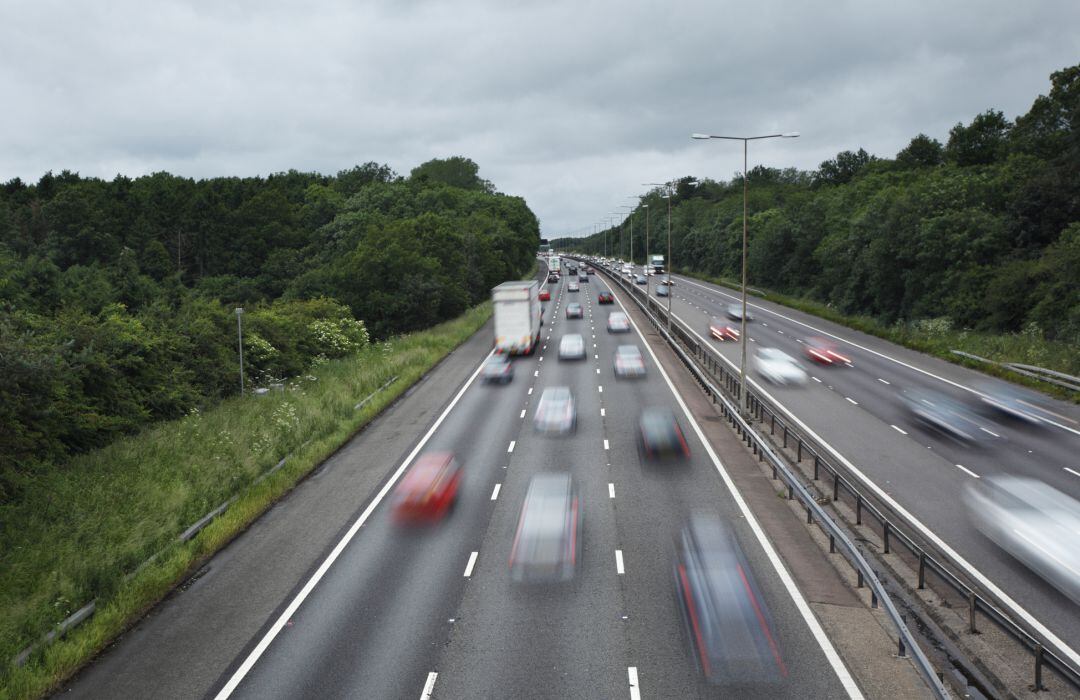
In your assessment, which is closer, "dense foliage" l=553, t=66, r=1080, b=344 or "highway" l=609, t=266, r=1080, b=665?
"highway" l=609, t=266, r=1080, b=665

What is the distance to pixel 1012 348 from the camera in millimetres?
43281

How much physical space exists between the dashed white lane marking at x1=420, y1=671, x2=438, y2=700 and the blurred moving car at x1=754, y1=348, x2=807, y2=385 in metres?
30.8

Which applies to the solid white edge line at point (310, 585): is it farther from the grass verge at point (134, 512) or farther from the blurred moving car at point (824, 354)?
the blurred moving car at point (824, 354)

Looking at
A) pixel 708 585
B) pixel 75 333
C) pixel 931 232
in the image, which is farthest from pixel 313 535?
pixel 931 232

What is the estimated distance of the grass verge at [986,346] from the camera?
1478 inches

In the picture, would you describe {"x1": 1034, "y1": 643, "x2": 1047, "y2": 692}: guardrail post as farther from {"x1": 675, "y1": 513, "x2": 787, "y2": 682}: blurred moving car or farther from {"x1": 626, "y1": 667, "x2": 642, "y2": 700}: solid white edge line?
{"x1": 626, "y1": 667, "x2": 642, "y2": 700}: solid white edge line

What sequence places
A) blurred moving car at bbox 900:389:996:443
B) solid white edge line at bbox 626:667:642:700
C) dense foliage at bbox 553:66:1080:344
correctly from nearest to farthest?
solid white edge line at bbox 626:667:642:700, blurred moving car at bbox 900:389:996:443, dense foliage at bbox 553:66:1080:344

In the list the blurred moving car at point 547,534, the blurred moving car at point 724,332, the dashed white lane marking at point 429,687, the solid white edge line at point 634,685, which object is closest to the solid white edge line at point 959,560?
the solid white edge line at point 634,685

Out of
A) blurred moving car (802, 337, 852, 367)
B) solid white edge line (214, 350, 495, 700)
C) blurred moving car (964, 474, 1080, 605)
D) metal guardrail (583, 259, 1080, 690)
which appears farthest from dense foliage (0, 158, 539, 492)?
blurred moving car (802, 337, 852, 367)

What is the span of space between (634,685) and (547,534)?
6.59 metres

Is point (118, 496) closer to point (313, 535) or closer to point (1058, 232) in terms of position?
point (313, 535)

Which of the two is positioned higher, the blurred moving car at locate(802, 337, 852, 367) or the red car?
the blurred moving car at locate(802, 337, 852, 367)

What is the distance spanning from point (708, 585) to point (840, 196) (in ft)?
282

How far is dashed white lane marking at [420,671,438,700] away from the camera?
12.2 metres
